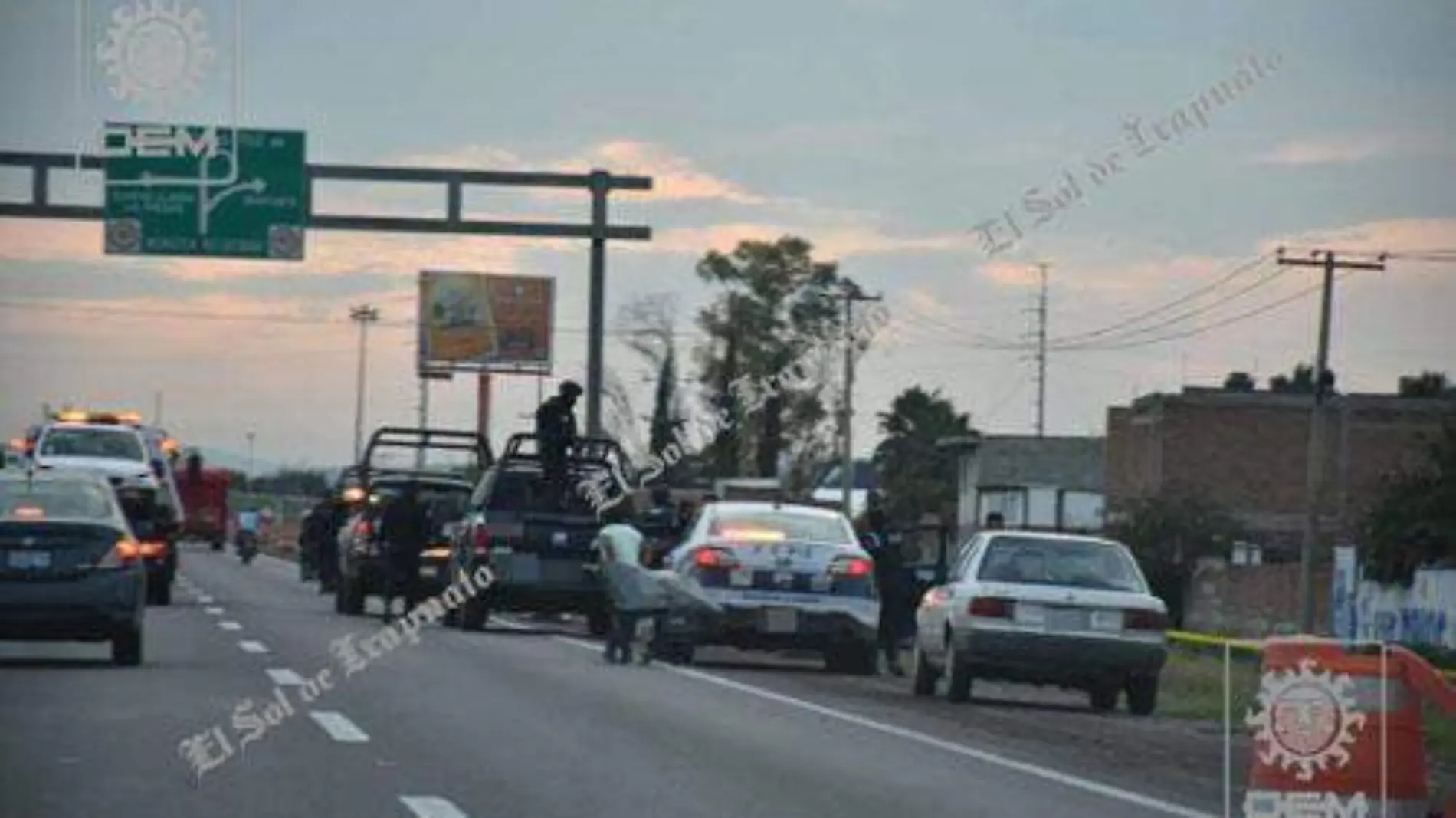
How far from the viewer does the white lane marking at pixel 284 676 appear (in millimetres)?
21516

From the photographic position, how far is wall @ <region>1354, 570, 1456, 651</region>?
189 ft

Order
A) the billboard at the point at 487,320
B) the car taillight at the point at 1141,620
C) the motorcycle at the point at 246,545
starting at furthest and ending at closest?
the billboard at the point at 487,320 < the motorcycle at the point at 246,545 < the car taillight at the point at 1141,620

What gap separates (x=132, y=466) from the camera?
127 feet

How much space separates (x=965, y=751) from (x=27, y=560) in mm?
8254

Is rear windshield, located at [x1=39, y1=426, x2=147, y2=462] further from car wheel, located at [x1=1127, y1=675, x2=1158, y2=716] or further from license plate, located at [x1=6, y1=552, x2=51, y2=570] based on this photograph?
car wheel, located at [x1=1127, y1=675, x2=1158, y2=716]

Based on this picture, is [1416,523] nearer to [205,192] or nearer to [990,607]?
[205,192]

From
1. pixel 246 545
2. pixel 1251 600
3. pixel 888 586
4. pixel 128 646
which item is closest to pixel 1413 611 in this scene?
pixel 1251 600

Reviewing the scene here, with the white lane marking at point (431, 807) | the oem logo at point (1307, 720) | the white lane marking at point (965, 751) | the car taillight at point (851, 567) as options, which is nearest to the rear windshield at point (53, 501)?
the white lane marking at point (965, 751)

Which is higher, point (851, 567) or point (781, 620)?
point (851, 567)

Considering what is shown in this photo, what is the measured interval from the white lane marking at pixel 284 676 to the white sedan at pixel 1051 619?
538cm

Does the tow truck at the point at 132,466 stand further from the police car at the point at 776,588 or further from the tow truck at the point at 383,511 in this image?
the police car at the point at 776,588

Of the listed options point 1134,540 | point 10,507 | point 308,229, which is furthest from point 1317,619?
point 10,507

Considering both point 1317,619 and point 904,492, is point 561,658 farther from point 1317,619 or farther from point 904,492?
point 904,492

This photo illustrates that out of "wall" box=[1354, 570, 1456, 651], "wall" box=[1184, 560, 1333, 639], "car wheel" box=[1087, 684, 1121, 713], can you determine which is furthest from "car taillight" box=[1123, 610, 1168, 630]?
"wall" box=[1184, 560, 1333, 639]
